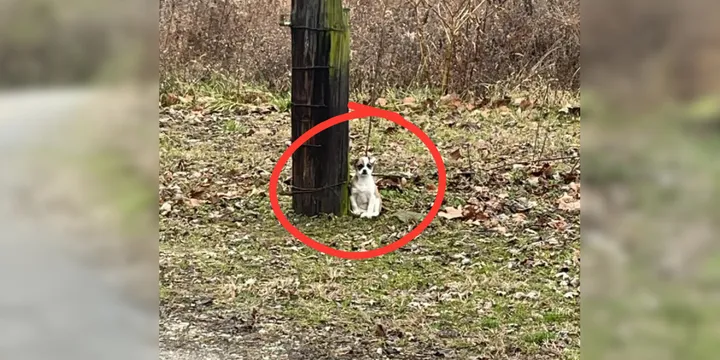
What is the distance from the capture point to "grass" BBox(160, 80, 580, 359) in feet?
5.43

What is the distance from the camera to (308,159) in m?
1.89

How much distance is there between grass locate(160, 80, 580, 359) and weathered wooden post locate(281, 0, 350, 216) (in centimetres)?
21

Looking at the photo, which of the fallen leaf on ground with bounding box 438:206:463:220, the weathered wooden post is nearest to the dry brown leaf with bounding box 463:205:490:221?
the fallen leaf on ground with bounding box 438:206:463:220

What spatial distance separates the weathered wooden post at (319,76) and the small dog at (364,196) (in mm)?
162

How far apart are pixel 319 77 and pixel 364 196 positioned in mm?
426

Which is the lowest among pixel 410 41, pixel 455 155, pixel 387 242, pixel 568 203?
pixel 387 242

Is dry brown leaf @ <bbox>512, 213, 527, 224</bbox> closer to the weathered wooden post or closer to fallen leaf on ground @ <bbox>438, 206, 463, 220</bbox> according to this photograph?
fallen leaf on ground @ <bbox>438, 206, 463, 220</bbox>

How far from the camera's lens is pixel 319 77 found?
178 cm

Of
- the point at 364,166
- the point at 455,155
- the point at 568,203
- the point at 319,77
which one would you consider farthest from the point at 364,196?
the point at 568,203

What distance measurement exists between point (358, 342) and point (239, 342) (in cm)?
28
